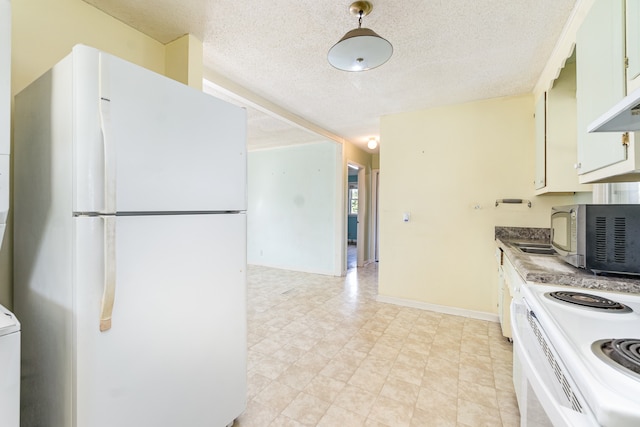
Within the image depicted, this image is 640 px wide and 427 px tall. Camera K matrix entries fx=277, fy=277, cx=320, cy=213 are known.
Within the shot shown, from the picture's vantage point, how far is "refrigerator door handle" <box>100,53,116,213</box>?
98cm

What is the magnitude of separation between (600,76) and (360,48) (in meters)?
1.23

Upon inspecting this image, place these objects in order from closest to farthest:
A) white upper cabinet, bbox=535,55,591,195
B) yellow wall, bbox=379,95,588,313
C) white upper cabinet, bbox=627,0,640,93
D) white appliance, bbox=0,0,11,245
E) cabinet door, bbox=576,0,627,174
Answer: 1. white appliance, bbox=0,0,11,245
2. white upper cabinet, bbox=627,0,640,93
3. cabinet door, bbox=576,0,627,174
4. white upper cabinet, bbox=535,55,591,195
5. yellow wall, bbox=379,95,588,313

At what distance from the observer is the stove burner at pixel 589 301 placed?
1.06 meters

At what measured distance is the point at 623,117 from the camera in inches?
36.2

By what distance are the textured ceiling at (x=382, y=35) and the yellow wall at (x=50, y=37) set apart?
0.09 m

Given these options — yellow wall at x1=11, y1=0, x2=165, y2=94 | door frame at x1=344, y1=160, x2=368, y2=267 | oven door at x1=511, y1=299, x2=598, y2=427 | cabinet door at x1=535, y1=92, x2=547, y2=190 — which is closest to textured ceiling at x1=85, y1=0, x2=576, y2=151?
yellow wall at x1=11, y1=0, x2=165, y2=94

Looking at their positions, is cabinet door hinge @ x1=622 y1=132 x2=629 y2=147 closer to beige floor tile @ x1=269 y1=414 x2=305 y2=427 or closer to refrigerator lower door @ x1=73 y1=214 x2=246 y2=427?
refrigerator lower door @ x1=73 y1=214 x2=246 y2=427

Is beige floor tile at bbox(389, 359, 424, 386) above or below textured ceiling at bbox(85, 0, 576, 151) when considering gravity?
below

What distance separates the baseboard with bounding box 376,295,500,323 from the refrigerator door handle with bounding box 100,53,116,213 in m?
3.33

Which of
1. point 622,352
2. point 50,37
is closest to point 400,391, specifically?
point 622,352

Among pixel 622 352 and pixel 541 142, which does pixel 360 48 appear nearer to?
pixel 622 352

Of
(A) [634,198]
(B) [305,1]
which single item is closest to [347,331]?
(A) [634,198]

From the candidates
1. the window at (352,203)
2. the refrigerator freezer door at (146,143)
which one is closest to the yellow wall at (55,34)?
the refrigerator freezer door at (146,143)

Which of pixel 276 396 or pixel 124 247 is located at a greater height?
pixel 124 247
